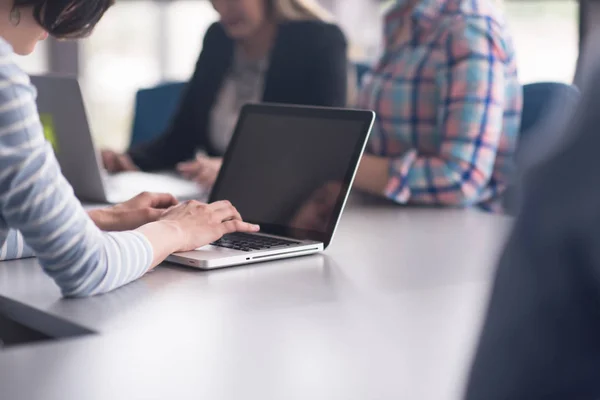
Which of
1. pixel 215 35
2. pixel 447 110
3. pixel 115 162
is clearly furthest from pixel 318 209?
pixel 215 35

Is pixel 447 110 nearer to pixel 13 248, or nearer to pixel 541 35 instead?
pixel 13 248

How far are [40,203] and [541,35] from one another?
312cm

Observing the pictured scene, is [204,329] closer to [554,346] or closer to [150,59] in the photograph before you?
[554,346]

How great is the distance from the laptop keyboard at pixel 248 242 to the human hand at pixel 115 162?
948 mm

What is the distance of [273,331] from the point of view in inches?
34.9

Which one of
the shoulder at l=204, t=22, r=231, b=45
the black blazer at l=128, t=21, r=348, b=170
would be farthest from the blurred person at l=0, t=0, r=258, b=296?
the shoulder at l=204, t=22, r=231, b=45

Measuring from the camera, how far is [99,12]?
1.20m

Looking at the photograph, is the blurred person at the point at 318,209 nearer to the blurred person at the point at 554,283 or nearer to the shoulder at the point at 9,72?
the shoulder at the point at 9,72

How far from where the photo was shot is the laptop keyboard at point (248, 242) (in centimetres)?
123

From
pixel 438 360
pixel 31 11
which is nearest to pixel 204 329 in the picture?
pixel 438 360

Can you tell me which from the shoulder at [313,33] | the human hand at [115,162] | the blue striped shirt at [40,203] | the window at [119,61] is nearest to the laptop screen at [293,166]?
the blue striped shirt at [40,203]

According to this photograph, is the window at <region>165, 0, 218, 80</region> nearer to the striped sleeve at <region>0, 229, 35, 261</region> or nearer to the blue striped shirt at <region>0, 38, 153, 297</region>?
the striped sleeve at <region>0, 229, 35, 261</region>

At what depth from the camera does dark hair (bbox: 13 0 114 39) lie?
108 centimetres

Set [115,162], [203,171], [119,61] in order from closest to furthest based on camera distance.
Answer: [203,171] → [115,162] → [119,61]
